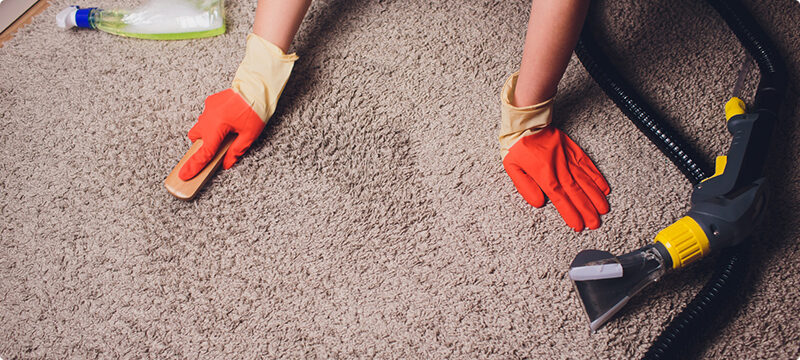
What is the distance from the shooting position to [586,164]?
3.02 ft

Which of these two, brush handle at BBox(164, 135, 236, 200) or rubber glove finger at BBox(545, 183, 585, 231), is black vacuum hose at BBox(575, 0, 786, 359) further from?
brush handle at BBox(164, 135, 236, 200)

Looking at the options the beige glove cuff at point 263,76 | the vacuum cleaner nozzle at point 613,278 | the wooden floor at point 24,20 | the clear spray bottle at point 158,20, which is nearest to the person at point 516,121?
the beige glove cuff at point 263,76

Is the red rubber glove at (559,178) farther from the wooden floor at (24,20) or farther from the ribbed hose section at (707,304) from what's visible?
the wooden floor at (24,20)

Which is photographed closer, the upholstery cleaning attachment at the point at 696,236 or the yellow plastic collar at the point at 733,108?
the upholstery cleaning attachment at the point at 696,236

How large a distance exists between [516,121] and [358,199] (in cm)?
34

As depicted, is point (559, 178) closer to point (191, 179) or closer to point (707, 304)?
point (707, 304)

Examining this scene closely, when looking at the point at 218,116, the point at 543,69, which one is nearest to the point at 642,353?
the point at 543,69

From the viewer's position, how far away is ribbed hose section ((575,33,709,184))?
861 mm

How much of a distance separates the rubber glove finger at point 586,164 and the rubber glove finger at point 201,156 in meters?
0.69

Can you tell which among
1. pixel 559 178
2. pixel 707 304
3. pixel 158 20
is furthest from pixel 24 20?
pixel 707 304

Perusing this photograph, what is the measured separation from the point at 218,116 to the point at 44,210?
0.41 m

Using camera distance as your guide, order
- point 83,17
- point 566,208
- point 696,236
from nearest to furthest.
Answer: point 696,236 → point 566,208 → point 83,17

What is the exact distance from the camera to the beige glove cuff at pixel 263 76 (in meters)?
0.93

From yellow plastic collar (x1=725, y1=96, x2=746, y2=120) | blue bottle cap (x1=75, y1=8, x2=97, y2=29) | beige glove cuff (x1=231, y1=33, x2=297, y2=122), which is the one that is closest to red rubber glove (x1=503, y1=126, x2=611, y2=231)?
yellow plastic collar (x1=725, y1=96, x2=746, y2=120)
